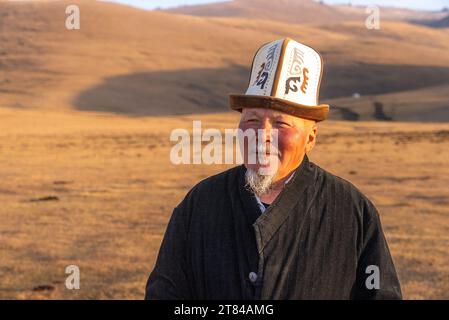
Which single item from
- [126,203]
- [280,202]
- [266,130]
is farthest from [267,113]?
[126,203]

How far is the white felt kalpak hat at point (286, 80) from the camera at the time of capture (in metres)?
2.63

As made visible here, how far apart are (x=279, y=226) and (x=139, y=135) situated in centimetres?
3342

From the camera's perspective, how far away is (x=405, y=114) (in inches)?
1895

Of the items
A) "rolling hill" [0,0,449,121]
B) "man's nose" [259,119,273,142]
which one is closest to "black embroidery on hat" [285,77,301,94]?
"man's nose" [259,119,273,142]

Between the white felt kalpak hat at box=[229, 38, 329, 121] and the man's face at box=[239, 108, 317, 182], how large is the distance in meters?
0.03

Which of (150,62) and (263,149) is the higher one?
(150,62)

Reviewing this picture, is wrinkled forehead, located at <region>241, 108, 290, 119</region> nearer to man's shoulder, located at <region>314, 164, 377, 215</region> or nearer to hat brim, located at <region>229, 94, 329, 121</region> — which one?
hat brim, located at <region>229, 94, 329, 121</region>

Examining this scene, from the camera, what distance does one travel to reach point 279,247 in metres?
2.62

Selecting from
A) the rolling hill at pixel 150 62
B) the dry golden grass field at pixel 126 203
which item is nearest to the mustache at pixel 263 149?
the dry golden grass field at pixel 126 203

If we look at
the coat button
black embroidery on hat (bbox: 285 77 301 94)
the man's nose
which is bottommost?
the coat button

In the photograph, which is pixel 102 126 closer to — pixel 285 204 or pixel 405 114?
pixel 405 114

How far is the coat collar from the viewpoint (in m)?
2.62

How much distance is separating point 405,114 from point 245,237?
46.7 meters

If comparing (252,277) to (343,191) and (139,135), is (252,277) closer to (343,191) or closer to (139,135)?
(343,191)
